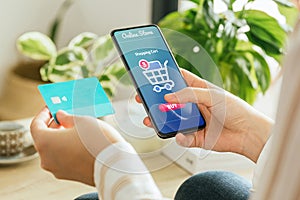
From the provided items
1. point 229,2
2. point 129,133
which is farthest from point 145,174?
point 229,2

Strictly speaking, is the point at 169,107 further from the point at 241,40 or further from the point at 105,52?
the point at 241,40

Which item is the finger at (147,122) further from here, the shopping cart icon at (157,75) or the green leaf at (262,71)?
the green leaf at (262,71)

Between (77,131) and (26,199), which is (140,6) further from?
(77,131)

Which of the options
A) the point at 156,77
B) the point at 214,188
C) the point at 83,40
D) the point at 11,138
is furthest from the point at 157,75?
the point at 83,40

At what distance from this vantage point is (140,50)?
977 mm

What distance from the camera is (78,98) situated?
978 millimetres

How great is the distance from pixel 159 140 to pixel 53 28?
2.76 ft

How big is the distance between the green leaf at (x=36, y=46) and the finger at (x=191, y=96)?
2.70 feet

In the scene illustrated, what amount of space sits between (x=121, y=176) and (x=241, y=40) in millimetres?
829

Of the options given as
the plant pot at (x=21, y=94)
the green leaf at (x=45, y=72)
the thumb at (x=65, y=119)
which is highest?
the thumb at (x=65, y=119)

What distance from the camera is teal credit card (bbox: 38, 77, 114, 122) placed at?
0.97 m

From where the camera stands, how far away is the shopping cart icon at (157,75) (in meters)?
0.96

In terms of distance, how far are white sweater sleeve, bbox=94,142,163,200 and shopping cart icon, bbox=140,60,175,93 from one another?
118 mm

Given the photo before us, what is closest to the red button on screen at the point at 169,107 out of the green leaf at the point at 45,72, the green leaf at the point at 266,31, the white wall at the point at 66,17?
the green leaf at the point at 266,31
